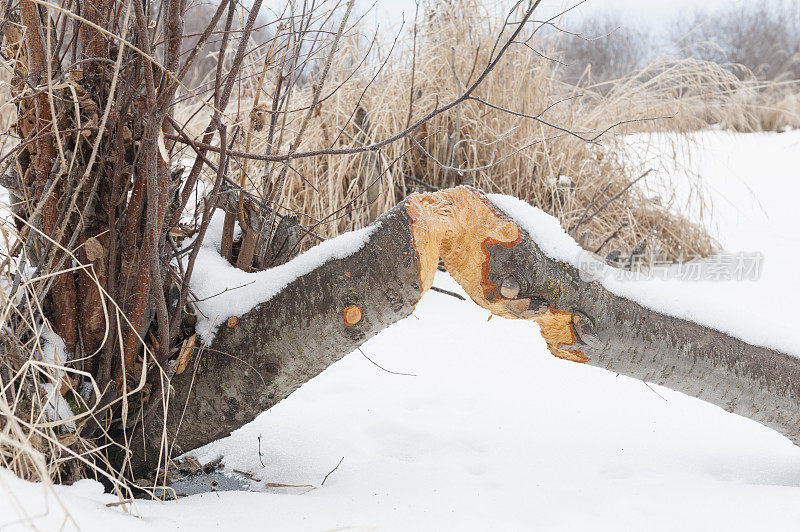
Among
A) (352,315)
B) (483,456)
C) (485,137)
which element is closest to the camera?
(352,315)

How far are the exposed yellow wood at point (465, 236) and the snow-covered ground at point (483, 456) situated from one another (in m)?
0.36

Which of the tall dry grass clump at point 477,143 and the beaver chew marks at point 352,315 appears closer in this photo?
the beaver chew marks at point 352,315

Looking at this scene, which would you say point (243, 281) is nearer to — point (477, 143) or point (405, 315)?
point (405, 315)

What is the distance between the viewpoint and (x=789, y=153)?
598cm

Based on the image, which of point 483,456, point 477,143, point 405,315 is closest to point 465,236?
point 405,315

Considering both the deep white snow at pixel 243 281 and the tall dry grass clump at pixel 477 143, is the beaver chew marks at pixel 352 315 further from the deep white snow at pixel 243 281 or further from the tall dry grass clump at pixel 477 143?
the tall dry grass clump at pixel 477 143

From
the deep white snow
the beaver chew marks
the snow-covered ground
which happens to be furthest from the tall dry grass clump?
the beaver chew marks

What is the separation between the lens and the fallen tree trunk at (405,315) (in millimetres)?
1066

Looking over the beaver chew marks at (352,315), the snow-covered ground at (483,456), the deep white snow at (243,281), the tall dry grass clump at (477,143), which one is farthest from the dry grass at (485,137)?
the beaver chew marks at (352,315)

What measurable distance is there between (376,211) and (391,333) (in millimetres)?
716

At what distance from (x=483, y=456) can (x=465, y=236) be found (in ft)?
1.71

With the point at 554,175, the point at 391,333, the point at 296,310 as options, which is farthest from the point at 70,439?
the point at 554,175

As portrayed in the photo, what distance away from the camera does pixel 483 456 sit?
1.37m

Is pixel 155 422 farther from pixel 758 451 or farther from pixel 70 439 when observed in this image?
pixel 758 451
